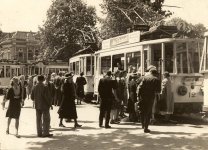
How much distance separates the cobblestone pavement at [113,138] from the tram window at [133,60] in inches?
119

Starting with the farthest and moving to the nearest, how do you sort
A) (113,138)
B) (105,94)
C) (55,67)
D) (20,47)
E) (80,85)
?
(20,47), (55,67), (80,85), (105,94), (113,138)

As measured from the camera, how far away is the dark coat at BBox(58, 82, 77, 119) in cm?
1185

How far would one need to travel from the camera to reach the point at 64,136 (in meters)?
10.2

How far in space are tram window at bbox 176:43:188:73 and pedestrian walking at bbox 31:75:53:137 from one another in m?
4.83

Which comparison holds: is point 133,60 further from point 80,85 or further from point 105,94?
point 80,85

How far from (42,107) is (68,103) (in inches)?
69.7

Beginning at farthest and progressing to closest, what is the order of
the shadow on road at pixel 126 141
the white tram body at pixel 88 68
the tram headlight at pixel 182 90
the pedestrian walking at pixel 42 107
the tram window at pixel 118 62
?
the white tram body at pixel 88 68, the tram window at pixel 118 62, the tram headlight at pixel 182 90, the pedestrian walking at pixel 42 107, the shadow on road at pixel 126 141

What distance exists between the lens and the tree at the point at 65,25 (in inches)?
1896

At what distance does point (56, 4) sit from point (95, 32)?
7.31 m

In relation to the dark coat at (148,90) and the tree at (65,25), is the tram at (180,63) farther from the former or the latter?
the tree at (65,25)

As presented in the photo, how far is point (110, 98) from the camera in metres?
12.0

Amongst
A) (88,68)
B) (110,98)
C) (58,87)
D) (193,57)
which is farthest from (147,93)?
(88,68)

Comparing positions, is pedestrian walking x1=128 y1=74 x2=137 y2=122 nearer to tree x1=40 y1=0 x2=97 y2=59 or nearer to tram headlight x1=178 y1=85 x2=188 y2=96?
tram headlight x1=178 y1=85 x2=188 y2=96

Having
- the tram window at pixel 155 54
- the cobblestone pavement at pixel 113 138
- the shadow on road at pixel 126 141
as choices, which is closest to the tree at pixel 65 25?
the tram window at pixel 155 54
